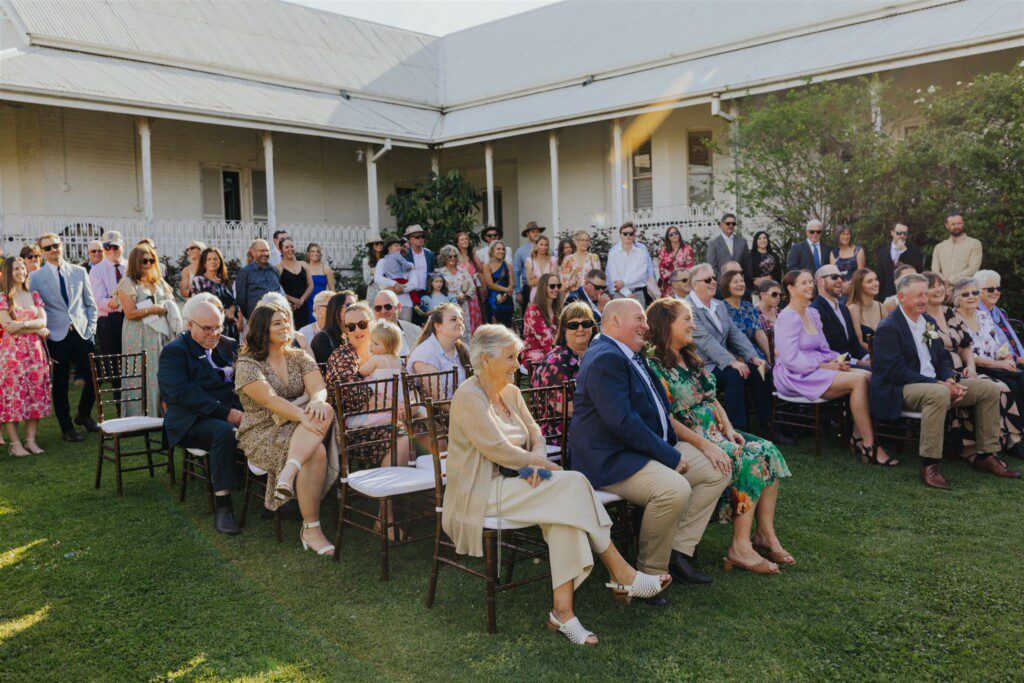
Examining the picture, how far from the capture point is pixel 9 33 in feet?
51.7

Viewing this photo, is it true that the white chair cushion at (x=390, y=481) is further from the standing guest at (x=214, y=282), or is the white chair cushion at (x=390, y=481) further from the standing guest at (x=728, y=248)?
the standing guest at (x=728, y=248)

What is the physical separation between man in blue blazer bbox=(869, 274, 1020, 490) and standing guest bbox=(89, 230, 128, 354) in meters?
7.98

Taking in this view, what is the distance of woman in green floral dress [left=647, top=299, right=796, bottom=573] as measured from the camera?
A: 4727mm

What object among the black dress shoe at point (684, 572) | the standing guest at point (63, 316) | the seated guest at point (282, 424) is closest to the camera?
the black dress shoe at point (684, 572)

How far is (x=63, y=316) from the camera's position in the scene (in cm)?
834

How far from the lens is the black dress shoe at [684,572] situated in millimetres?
4516

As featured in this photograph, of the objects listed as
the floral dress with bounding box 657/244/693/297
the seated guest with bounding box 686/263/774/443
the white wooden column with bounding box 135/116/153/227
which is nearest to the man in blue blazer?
the seated guest with bounding box 686/263/774/443

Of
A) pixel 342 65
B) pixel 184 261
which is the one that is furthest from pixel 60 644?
pixel 342 65

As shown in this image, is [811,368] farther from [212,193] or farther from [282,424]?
[212,193]

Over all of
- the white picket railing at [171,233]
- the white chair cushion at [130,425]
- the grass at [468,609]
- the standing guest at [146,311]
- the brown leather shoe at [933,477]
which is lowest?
the grass at [468,609]

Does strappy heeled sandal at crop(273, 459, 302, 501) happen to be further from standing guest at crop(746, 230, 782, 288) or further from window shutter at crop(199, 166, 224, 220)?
window shutter at crop(199, 166, 224, 220)

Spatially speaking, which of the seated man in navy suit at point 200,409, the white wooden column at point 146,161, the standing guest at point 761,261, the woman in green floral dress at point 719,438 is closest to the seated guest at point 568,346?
the woman in green floral dress at point 719,438

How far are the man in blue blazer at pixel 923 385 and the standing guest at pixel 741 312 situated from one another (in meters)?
1.44

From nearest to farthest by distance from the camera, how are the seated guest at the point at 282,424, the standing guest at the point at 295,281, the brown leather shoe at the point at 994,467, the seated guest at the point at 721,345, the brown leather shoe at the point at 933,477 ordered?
the seated guest at the point at 282,424
the brown leather shoe at the point at 933,477
the brown leather shoe at the point at 994,467
the seated guest at the point at 721,345
the standing guest at the point at 295,281
